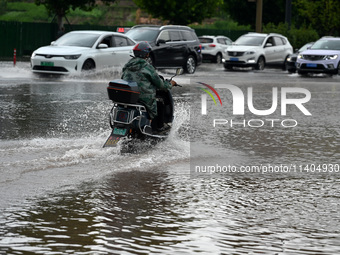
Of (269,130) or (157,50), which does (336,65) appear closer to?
(157,50)

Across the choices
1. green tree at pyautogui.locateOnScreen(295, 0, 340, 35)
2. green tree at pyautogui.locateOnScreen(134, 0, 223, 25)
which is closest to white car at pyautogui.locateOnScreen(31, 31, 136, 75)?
green tree at pyautogui.locateOnScreen(134, 0, 223, 25)

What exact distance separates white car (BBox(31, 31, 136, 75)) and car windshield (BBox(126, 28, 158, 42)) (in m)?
2.70

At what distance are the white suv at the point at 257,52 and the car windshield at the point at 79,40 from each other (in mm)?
10680

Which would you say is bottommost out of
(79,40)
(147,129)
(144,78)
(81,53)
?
(147,129)

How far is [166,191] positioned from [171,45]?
2032 centimetres

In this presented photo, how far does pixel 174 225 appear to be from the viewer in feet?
19.5

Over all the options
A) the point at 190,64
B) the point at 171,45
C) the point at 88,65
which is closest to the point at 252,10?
the point at 190,64

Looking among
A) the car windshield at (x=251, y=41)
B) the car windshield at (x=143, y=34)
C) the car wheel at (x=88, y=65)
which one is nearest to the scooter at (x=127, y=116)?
the car wheel at (x=88, y=65)

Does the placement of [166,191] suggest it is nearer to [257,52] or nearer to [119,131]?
[119,131]

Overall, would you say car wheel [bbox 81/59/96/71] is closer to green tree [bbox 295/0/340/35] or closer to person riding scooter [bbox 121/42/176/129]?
person riding scooter [bbox 121/42/176/129]

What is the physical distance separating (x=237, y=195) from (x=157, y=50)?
19752mm

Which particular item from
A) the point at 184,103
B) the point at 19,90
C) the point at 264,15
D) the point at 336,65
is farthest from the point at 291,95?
the point at 264,15

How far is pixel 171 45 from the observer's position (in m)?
27.3

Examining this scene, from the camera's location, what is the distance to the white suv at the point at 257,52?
107 ft
